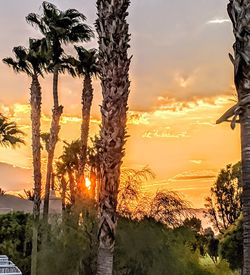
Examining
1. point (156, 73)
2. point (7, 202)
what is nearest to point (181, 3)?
point (156, 73)

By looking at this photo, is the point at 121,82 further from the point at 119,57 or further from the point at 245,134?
the point at 245,134

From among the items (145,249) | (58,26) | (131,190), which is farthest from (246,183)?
(58,26)

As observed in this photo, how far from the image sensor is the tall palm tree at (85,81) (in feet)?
88.1

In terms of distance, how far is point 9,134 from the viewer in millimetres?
27500

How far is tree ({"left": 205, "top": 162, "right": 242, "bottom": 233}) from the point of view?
121 ft

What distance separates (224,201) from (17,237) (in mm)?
18856

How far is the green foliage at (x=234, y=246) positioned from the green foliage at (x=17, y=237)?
8.29 meters

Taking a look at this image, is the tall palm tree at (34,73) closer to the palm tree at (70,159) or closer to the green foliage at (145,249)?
the palm tree at (70,159)

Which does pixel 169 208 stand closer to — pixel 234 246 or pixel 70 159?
pixel 234 246

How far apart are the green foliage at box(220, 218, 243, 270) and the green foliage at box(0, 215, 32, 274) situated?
Answer: 27.2 feet

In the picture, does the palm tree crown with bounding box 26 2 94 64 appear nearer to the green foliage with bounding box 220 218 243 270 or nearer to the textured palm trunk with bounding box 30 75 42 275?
the textured palm trunk with bounding box 30 75 42 275

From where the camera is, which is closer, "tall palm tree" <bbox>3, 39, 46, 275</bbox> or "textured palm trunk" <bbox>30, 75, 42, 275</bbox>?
"tall palm tree" <bbox>3, 39, 46, 275</bbox>

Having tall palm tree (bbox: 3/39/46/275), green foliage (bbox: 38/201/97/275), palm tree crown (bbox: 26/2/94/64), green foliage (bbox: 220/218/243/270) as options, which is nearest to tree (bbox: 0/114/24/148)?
tall palm tree (bbox: 3/39/46/275)

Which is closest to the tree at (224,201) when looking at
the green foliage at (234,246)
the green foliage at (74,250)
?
the green foliage at (234,246)
